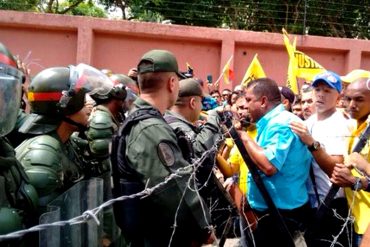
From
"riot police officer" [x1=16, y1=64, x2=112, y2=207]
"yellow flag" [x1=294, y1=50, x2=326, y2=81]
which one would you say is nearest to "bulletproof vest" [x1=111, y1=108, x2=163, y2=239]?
"riot police officer" [x1=16, y1=64, x2=112, y2=207]

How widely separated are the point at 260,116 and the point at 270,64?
26.4 feet

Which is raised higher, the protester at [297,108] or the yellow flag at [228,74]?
the yellow flag at [228,74]

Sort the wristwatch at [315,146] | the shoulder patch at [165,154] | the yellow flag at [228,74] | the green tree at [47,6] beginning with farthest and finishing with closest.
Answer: the green tree at [47,6]
the yellow flag at [228,74]
the wristwatch at [315,146]
the shoulder patch at [165,154]

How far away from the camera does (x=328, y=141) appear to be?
3537 millimetres

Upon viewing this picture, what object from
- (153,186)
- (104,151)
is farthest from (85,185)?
(104,151)

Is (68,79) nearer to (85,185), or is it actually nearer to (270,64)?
(85,185)

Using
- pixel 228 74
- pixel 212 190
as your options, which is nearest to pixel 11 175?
pixel 212 190

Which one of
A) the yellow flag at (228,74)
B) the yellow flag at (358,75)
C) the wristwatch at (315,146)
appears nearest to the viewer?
the wristwatch at (315,146)

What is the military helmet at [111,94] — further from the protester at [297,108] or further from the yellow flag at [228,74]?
the yellow flag at [228,74]

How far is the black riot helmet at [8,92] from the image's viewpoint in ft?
7.10

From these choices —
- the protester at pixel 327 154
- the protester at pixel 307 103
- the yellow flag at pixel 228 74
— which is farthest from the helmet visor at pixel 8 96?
the yellow flag at pixel 228 74

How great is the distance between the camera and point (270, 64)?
11445mm

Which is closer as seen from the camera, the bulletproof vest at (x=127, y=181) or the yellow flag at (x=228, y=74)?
the bulletproof vest at (x=127, y=181)

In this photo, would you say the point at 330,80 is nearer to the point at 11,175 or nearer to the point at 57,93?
the point at 57,93
